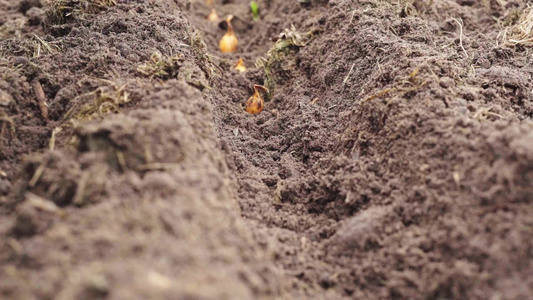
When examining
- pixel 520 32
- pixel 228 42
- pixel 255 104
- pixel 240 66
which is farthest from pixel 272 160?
pixel 520 32

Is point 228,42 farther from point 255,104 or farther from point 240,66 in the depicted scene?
point 255,104

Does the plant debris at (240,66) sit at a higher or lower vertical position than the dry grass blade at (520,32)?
lower

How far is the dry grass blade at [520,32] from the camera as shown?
245 centimetres

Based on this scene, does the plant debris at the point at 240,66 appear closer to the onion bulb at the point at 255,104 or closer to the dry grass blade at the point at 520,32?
Result: the onion bulb at the point at 255,104

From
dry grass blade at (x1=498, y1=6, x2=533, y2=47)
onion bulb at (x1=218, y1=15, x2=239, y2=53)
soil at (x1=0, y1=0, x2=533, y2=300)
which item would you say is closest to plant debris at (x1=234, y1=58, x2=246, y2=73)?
soil at (x1=0, y1=0, x2=533, y2=300)

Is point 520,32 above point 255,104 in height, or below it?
above

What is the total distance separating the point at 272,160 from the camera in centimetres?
222

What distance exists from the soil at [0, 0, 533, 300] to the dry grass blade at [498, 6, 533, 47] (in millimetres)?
28

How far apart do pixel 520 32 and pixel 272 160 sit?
161 cm

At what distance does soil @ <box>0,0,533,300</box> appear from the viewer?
4.31 ft

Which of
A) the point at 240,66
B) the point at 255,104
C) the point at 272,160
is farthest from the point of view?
the point at 240,66

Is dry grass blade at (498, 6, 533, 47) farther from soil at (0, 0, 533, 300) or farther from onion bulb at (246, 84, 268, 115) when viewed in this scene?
onion bulb at (246, 84, 268, 115)

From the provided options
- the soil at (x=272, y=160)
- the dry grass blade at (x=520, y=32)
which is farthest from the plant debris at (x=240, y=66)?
the dry grass blade at (x=520, y=32)

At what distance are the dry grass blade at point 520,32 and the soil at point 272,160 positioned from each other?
28mm
